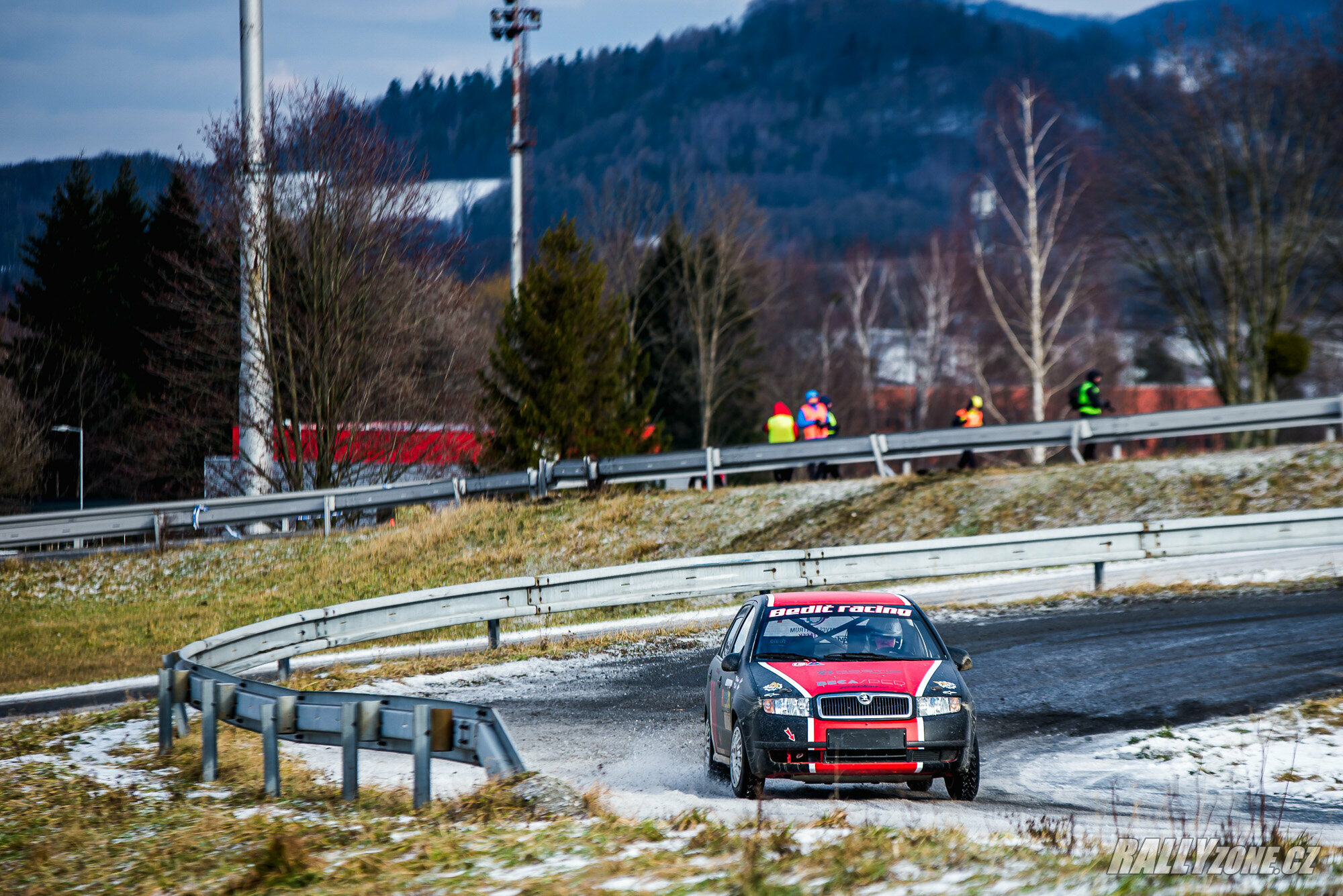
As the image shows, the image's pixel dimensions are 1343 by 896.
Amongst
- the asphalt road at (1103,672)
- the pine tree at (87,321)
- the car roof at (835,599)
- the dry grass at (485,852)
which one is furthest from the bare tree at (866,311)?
the dry grass at (485,852)

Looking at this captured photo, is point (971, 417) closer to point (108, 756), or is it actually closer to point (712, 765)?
point (712, 765)

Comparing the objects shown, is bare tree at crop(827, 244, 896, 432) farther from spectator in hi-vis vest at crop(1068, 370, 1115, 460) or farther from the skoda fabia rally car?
the skoda fabia rally car

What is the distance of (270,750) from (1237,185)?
37.9 meters

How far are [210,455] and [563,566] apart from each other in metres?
19.1

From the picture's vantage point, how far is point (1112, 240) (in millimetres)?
40375

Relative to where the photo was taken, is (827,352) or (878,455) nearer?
(878,455)

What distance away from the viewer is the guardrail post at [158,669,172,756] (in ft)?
31.2

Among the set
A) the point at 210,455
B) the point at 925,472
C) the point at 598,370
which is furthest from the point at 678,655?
the point at 210,455

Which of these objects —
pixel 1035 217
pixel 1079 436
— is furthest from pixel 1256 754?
pixel 1035 217

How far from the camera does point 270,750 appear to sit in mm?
8094

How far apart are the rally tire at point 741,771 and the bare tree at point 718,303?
49333 mm

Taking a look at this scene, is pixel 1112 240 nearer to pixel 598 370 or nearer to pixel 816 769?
pixel 598 370

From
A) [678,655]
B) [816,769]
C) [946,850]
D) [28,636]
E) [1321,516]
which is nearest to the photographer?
[946,850]

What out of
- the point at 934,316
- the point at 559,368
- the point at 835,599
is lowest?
the point at 835,599
